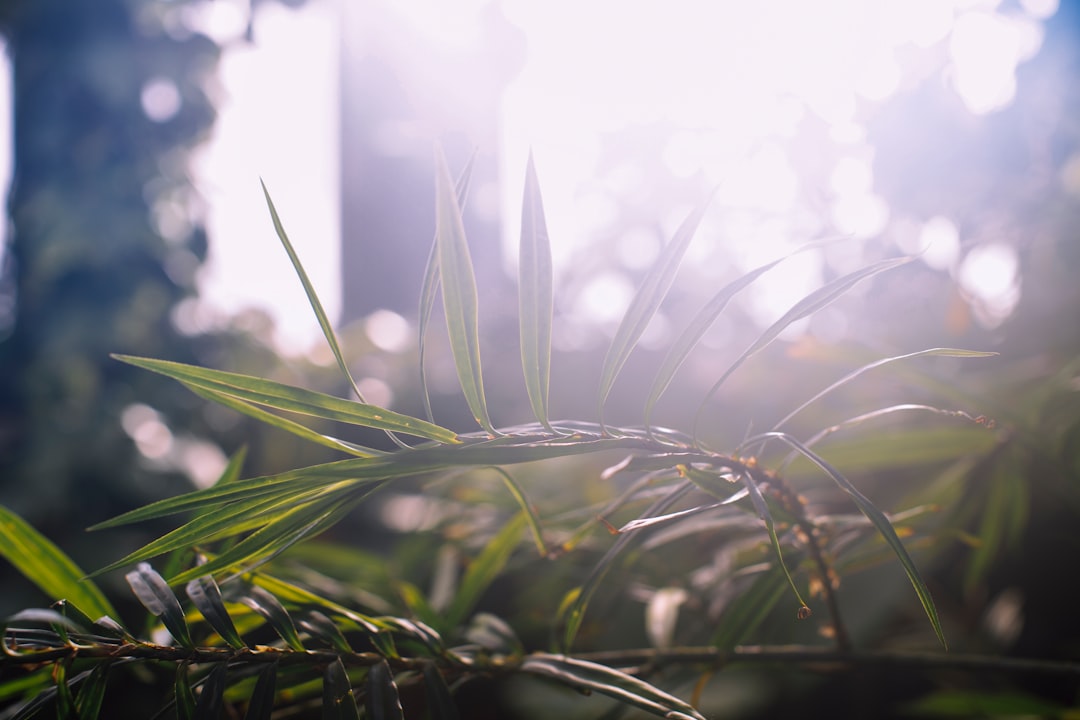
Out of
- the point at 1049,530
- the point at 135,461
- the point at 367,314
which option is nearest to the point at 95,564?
the point at 135,461

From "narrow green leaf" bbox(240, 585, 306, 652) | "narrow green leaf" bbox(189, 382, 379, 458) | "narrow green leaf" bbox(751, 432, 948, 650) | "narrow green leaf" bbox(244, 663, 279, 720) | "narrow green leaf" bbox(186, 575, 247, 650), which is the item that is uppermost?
"narrow green leaf" bbox(189, 382, 379, 458)

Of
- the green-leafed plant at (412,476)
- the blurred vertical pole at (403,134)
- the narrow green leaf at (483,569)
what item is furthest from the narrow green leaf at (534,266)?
the blurred vertical pole at (403,134)

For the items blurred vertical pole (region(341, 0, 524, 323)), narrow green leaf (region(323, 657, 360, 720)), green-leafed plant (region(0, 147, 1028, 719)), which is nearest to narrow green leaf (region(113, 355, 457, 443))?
green-leafed plant (region(0, 147, 1028, 719))

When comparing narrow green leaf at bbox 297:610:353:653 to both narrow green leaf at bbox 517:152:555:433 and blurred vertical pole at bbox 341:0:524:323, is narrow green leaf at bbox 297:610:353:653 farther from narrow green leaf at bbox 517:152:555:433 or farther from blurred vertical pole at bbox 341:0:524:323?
blurred vertical pole at bbox 341:0:524:323

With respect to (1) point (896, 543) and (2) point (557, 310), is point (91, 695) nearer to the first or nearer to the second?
(1) point (896, 543)

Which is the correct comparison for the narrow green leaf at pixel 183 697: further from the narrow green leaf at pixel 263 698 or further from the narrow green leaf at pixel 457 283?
the narrow green leaf at pixel 457 283

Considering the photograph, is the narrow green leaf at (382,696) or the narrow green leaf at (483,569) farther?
the narrow green leaf at (483,569)
